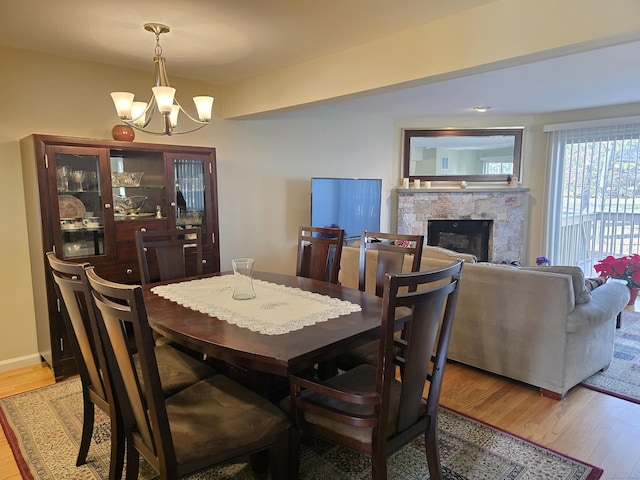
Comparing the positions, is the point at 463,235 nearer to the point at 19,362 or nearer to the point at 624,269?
the point at 624,269

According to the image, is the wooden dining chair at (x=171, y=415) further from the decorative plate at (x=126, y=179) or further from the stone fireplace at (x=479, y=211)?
the stone fireplace at (x=479, y=211)

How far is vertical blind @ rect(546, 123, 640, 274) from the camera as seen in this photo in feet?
17.2

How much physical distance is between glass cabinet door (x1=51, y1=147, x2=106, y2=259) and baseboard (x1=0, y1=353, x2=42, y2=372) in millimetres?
948

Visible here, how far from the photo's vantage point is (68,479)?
1937 mm

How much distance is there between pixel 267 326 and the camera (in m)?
1.75

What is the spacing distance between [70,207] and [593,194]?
19.7 ft

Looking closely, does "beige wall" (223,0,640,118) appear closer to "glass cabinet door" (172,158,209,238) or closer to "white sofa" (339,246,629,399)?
"glass cabinet door" (172,158,209,238)

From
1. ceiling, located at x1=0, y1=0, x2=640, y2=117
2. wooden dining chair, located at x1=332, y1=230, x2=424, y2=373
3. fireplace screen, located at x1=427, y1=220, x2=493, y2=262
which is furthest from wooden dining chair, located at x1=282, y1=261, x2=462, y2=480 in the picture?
fireplace screen, located at x1=427, y1=220, x2=493, y2=262

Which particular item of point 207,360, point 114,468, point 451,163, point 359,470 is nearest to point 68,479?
point 114,468

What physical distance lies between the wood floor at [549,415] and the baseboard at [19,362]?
0.26 feet

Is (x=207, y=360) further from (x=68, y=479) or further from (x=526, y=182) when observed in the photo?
(x=526, y=182)

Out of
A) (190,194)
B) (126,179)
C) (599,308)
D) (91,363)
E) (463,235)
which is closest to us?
(91,363)

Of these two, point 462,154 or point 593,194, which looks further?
point 462,154

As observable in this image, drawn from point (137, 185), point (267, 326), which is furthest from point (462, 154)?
point (267, 326)
